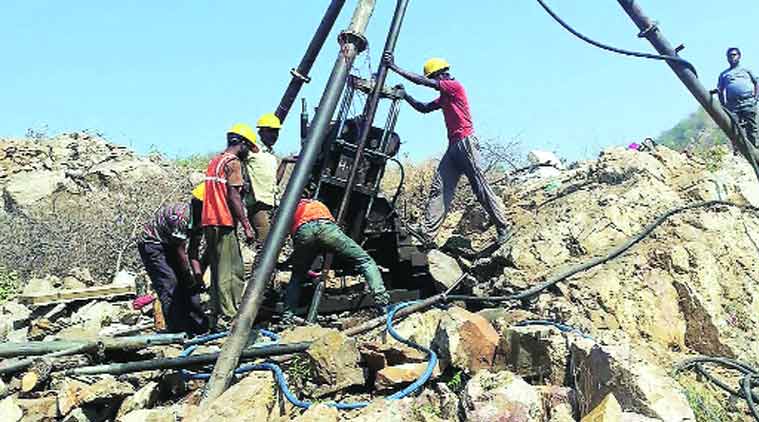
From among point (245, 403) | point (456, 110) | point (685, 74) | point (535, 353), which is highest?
point (685, 74)

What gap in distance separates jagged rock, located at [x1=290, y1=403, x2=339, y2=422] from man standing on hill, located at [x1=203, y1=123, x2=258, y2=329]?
242 cm

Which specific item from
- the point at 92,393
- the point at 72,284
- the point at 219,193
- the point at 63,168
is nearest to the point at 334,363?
the point at 92,393

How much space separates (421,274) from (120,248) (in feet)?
18.5

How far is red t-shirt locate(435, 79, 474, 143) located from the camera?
743cm

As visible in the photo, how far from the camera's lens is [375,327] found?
18.4 feet

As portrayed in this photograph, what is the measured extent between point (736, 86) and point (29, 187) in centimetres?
1225

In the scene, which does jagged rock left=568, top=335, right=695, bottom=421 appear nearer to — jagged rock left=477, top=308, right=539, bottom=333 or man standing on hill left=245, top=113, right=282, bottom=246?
jagged rock left=477, top=308, right=539, bottom=333

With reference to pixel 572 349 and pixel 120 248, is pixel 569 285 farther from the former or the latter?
pixel 120 248

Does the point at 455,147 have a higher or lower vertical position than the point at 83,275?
higher

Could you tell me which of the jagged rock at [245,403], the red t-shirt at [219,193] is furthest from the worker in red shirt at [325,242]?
the jagged rock at [245,403]

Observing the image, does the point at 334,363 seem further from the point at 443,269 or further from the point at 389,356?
the point at 443,269

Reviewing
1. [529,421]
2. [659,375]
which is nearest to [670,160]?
[659,375]

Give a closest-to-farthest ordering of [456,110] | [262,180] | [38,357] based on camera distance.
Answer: [38,357] → [262,180] → [456,110]

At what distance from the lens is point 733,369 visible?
507cm
